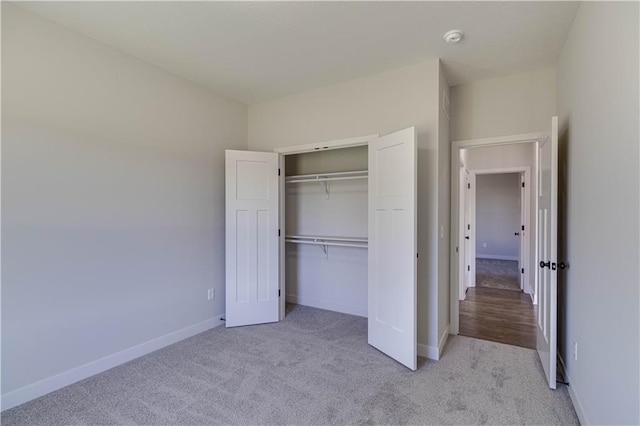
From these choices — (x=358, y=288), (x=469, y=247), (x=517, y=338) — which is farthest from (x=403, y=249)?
(x=469, y=247)

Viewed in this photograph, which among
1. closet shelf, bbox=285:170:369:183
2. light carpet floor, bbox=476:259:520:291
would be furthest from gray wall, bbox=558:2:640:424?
light carpet floor, bbox=476:259:520:291

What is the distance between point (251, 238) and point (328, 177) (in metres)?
1.20

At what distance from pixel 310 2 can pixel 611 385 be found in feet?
8.83

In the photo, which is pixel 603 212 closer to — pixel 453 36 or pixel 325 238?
pixel 453 36

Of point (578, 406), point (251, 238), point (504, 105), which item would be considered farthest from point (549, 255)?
point (251, 238)

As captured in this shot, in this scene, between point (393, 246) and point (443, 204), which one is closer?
point (393, 246)

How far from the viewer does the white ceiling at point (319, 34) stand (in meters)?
2.17

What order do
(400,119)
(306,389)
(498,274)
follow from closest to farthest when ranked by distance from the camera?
(306,389)
(400,119)
(498,274)

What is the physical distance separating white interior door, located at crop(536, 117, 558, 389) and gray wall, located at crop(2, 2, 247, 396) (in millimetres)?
3191

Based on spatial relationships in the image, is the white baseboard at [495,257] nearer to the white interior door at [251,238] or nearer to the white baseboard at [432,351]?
the white baseboard at [432,351]

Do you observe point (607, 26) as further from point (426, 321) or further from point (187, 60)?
point (187, 60)

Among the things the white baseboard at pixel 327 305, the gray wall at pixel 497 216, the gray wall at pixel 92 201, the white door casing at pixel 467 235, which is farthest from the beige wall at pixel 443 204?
the gray wall at pixel 497 216

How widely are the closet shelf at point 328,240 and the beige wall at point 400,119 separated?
98 cm

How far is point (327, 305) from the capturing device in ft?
13.8
